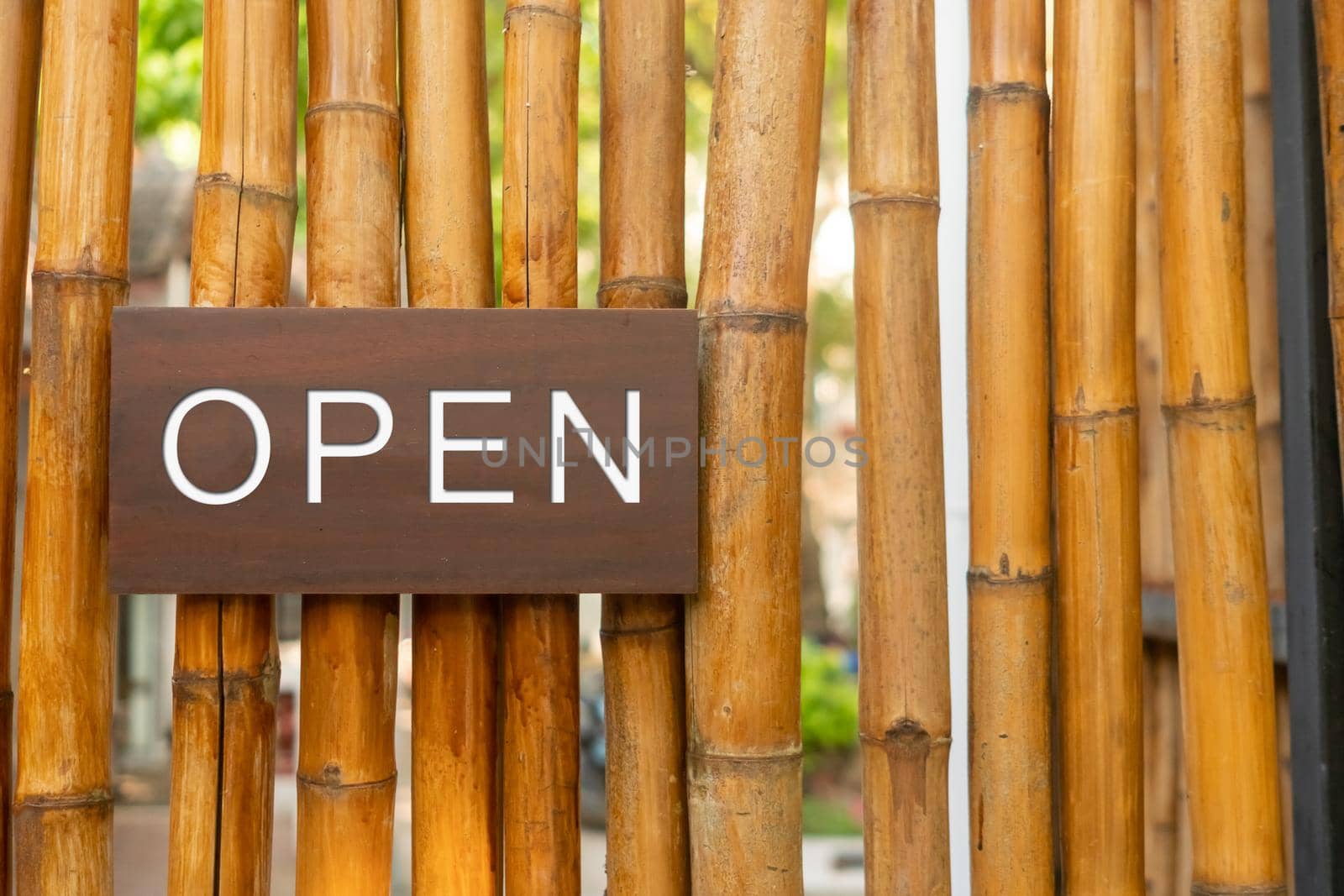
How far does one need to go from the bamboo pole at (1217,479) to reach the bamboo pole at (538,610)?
2.35 ft

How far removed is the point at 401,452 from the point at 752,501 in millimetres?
390

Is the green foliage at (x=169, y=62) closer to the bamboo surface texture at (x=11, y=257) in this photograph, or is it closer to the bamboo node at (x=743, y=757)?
the bamboo surface texture at (x=11, y=257)

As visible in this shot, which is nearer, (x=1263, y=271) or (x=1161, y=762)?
(x=1263, y=271)

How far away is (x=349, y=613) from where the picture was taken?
1.35 m

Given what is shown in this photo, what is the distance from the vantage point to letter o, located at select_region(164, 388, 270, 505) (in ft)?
4.20

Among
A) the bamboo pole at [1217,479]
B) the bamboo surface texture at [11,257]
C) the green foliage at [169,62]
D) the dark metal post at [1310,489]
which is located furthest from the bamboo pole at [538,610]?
the green foliage at [169,62]

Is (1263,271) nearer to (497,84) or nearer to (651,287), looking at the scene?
(651,287)

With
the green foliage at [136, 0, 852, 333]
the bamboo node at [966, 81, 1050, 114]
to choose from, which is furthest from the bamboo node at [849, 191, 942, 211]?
the green foliage at [136, 0, 852, 333]

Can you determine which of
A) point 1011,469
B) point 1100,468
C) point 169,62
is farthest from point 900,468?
point 169,62

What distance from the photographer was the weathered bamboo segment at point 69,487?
52.8 inches

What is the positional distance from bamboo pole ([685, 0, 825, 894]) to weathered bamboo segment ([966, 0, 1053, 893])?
0.78 ft

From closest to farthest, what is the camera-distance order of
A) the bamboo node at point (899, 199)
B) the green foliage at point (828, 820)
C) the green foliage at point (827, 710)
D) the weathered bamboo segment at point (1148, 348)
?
the bamboo node at point (899, 199)
the weathered bamboo segment at point (1148, 348)
the green foliage at point (828, 820)
the green foliage at point (827, 710)

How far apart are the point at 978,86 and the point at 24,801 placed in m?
1.39

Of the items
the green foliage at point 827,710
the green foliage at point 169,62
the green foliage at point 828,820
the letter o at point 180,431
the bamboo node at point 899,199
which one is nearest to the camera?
the letter o at point 180,431
